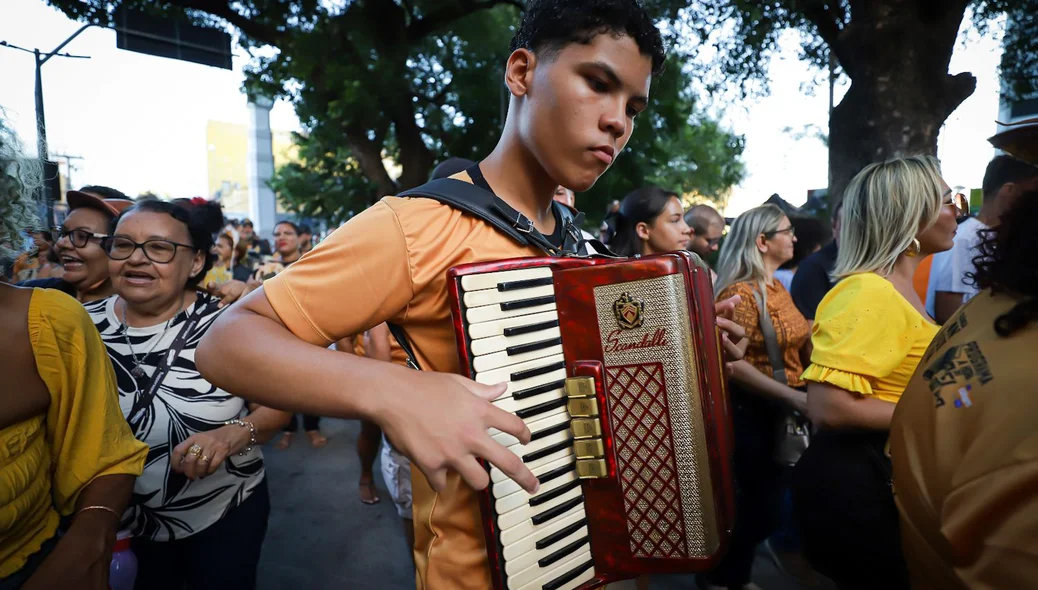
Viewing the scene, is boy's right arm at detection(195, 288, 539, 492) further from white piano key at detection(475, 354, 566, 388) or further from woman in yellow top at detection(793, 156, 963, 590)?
woman in yellow top at detection(793, 156, 963, 590)

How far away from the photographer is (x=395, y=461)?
10.0ft

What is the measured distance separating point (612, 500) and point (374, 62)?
11.3m

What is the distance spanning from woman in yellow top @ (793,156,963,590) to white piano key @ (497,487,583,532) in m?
1.18

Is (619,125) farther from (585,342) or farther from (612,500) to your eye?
(612,500)

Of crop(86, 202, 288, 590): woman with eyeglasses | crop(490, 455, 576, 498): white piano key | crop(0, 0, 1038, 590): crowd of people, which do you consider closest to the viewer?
crop(0, 0, 1038, 590): crowd of people

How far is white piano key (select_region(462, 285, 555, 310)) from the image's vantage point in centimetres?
106

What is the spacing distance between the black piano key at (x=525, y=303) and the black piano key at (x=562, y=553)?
52 cm

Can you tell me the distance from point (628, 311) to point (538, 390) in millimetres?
252

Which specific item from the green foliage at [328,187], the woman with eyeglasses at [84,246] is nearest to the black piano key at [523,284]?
the woman with eyeglasses at [84,246]

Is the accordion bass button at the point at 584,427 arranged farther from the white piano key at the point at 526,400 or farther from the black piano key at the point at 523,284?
the black piano key at the point at 523,284

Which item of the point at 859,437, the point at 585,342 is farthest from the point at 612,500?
the point at 859,437

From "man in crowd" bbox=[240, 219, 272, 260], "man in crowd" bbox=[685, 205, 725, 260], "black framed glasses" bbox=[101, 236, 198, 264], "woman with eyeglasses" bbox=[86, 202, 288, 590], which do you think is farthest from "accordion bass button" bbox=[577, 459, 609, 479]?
"man in crowd" bbox=[240, 219, 272, 260]

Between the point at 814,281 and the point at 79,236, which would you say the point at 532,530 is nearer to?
the point at 79,236

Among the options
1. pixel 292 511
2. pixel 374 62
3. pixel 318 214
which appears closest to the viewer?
pixel 292 511
